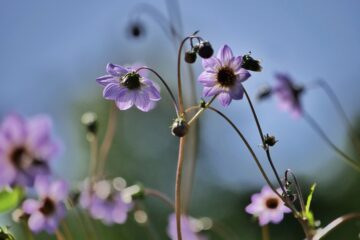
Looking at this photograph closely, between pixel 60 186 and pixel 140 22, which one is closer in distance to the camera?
pixel 60 186

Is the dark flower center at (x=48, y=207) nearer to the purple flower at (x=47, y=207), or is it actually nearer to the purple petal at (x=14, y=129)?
the purple flower at (x=47, y=207)

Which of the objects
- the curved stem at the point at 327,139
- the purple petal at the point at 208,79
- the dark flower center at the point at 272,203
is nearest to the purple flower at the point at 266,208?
the dark flower center at the point at 272,203

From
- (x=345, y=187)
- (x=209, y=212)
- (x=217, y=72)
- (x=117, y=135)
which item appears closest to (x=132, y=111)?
(x=117, y=135)

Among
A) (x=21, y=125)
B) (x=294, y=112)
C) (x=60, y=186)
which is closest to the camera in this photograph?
(x=21, y=125)

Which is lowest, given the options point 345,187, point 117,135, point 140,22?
point 345,187

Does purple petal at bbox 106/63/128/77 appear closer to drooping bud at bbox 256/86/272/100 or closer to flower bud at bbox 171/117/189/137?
flower bud at bbox 171/117/189/137

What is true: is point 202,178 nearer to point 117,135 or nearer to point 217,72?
point 117,135
